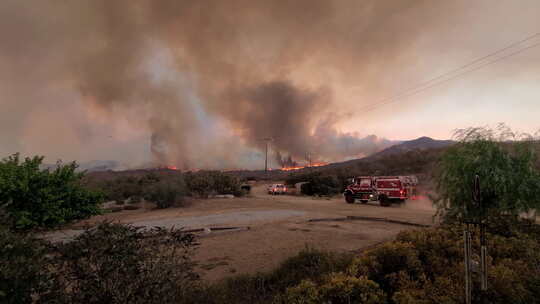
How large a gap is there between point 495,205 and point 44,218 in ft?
49.2

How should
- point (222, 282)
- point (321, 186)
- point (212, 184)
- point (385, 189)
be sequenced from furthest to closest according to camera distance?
point (321, 186) < point (212, 184) < point (385, 189) < point (222, 282)

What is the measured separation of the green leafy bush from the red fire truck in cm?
1997

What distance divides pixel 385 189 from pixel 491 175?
46.0ft

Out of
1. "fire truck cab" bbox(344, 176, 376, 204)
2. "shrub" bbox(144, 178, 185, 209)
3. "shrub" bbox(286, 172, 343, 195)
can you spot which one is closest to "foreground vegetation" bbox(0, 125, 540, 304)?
"shrub" bbox(144, 178, 185, 209)

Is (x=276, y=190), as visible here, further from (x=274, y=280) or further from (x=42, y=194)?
(x=274, y=280)

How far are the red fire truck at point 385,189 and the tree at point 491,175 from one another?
41.0 feet

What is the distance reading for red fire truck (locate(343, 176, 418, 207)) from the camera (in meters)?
21.2

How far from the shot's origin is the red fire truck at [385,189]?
69.7 ft

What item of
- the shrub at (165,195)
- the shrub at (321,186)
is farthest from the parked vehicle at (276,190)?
the shrub at (165,195)


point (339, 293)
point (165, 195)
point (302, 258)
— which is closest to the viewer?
point (339, 293)

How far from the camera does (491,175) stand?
8.34m

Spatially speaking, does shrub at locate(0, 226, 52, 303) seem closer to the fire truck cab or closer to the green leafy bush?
the green leafy bush

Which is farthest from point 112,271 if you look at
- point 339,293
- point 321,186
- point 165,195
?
point 321,186

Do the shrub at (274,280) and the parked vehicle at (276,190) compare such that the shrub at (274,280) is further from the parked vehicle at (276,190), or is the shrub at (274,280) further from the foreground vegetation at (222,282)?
the parked vehicle at (276,190)
